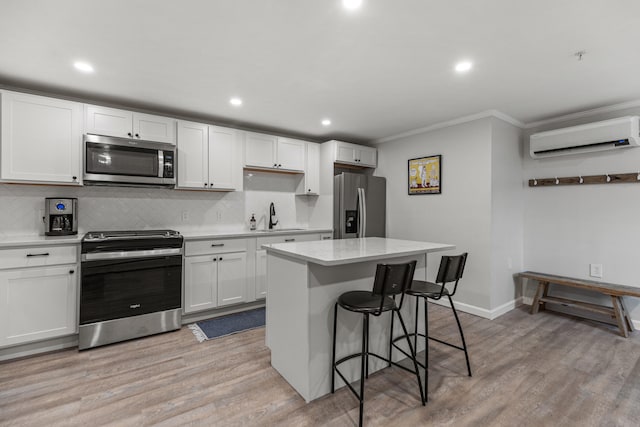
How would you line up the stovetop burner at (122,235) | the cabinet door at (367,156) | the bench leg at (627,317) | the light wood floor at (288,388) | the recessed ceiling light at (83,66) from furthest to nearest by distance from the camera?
the cabinet door at (367,156) → the bench leg at (627,317) → the stovetop burner at (122,235) → the recessed ceiling light at (83,66) → the light wood floor at (288,388)

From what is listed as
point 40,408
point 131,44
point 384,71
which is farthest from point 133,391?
point 384,71

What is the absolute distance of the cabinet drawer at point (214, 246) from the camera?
3.27 metres

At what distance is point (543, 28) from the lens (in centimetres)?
191

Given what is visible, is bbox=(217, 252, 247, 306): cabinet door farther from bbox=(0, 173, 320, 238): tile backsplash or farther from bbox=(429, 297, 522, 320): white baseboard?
bbox=(429, 297, 522, 320): white baseboard

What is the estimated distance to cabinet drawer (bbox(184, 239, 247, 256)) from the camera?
3.27 metres

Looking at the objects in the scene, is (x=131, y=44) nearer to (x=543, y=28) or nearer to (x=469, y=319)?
(x=543, y=28)

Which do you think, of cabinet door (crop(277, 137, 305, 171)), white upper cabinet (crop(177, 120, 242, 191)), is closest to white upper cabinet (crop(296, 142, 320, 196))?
cabinet door (crop(277, 137, 305, 171))

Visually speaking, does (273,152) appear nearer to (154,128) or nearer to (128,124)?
(154,128)

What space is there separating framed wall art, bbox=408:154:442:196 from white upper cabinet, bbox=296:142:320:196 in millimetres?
1364

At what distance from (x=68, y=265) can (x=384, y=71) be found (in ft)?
10.6

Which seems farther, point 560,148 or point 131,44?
point 560,148

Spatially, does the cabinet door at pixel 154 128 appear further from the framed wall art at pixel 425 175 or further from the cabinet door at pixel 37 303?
the framed wall art at pixel 425 175

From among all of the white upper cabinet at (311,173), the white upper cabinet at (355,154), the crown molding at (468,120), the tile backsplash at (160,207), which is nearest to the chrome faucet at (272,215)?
the tile backsplash at (160,207)

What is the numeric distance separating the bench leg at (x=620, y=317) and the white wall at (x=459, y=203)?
3.69 feet
